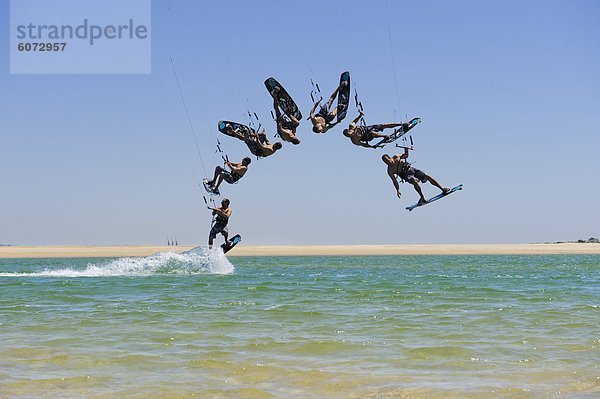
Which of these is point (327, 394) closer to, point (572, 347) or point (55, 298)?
point (572, 347)

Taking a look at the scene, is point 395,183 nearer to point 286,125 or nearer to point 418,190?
point 418,190

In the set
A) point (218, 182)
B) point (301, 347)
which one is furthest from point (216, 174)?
point (301, 347)

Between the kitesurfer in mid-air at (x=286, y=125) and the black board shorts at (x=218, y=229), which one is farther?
the black board shorts at (x=218, y=229)

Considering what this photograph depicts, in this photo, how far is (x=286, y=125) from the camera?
20.5 meters

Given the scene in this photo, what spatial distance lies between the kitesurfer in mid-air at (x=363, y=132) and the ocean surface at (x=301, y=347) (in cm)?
435

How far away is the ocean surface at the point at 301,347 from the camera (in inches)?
357

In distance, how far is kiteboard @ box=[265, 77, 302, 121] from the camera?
20.5m

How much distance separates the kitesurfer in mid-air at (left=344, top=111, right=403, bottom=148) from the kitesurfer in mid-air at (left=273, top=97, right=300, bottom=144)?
1601 mm

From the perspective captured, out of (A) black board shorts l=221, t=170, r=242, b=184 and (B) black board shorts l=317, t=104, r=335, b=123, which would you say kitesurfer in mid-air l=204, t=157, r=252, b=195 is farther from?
(B) black board shorts l=317, t=104, r=335, b=123

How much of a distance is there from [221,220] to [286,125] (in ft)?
21.5

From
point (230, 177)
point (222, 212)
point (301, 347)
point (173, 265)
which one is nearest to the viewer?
point (301, 347)

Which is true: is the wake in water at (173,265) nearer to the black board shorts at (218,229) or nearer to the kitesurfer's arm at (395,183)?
the black board shorts at (218,229)

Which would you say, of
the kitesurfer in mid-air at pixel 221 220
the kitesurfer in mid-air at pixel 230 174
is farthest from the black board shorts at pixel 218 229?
the kitesurfer in mid-air at pixel 230 174

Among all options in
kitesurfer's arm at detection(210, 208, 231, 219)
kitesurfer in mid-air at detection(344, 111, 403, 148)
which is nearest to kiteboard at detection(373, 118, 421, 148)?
kitesurfer in mid-air at detection(344, 111, 403, 148)
